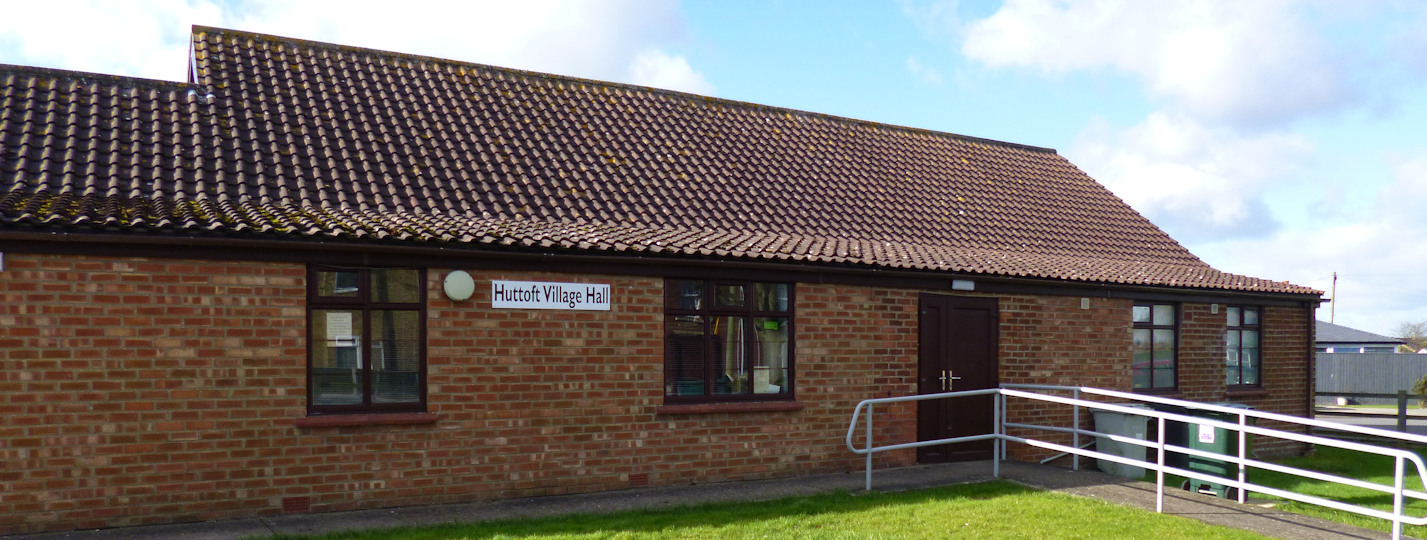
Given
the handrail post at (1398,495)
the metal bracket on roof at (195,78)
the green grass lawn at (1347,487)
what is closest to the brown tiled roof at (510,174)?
the metal bracket on roof at (195,78)

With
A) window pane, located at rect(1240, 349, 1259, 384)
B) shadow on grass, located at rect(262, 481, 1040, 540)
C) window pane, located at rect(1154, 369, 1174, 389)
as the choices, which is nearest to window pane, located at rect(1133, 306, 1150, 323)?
window pane, located at rect(1154, 369, 1174, 389)

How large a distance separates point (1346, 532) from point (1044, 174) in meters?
11.0

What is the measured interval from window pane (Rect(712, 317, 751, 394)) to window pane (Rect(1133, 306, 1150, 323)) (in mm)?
6421

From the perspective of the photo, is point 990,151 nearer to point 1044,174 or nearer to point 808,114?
point 1044,174

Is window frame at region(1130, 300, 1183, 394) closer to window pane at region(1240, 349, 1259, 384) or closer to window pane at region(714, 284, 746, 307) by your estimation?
window pane at region(1240, 349, 1259, 384)

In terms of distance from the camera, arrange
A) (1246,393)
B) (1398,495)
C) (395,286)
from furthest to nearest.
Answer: (1246,393) → (395,286) → (1398,495)

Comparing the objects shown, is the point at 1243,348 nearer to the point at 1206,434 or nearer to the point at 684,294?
the point at 1206,434

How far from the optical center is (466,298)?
9.32 metres

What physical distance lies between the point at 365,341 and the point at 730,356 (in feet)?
12.0

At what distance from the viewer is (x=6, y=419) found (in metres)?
7.74

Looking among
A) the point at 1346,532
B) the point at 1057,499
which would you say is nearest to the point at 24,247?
the point at 1057,499

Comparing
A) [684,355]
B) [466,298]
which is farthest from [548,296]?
[684,355]

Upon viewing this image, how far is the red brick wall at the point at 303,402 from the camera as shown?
790 centimetres

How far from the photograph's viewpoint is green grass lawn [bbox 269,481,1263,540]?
7.98 m
